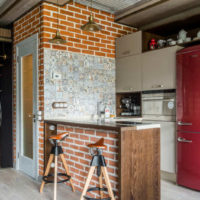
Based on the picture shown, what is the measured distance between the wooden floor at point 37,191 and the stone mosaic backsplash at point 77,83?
0.99 m

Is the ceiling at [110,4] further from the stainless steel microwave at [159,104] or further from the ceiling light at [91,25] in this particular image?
the stainless steel microwave at [159,104]

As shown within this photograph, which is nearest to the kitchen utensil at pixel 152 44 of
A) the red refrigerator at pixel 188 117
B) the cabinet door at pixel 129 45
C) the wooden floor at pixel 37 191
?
the cabinet door at pixel 129 45

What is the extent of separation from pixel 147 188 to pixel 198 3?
265cm

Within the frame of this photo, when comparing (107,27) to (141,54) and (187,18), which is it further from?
(187,18)

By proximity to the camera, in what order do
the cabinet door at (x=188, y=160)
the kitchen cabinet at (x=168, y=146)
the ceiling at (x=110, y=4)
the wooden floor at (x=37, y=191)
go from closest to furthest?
the wooden floor at (x=37, y=191), the cabinet door at (x=188, y=160), the kitchen cabinet at (x=168, y=146), the ceiling at (x=110, y=4)

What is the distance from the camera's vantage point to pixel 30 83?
3.79 meters

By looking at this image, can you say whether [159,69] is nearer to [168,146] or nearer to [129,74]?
[129,74]

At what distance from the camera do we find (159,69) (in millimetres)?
3633

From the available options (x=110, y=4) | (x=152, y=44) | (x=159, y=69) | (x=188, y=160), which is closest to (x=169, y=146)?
(x=188, y=160)

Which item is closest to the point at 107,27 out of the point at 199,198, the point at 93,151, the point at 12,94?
the point at 12,94

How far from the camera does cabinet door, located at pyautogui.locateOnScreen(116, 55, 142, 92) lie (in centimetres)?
397

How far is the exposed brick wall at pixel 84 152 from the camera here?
244 cm

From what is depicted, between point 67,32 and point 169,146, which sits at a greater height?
point 67,32

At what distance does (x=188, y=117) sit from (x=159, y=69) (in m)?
0.88
